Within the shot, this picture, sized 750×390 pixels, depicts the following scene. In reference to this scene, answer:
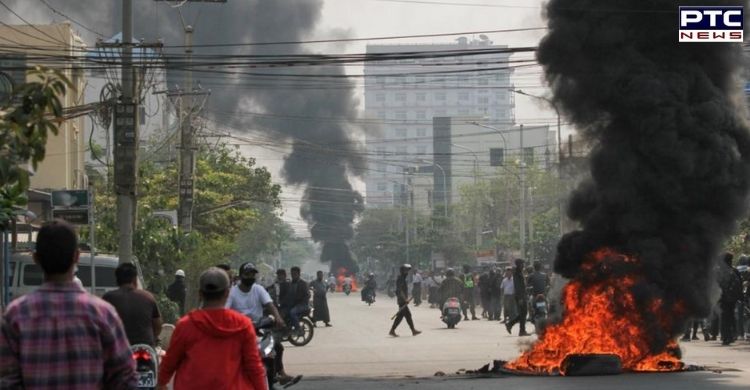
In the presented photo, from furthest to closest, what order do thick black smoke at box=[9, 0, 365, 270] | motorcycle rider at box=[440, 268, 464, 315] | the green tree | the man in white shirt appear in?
thick black smoke at box=[9, 0, 365, 270], motorcycle rider at box=[440, 268, 464, 315], the man in white shirt, the green tree

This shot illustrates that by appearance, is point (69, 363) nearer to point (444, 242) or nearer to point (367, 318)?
point (367, 318)

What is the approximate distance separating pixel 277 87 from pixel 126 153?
60964 mm

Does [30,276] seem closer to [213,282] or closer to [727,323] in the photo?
[727,323]

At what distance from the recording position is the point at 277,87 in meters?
83.3

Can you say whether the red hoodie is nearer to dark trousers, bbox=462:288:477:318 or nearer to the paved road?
the paved road

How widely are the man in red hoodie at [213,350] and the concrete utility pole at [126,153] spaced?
50.6 ft

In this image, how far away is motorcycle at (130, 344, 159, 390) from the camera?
930cm

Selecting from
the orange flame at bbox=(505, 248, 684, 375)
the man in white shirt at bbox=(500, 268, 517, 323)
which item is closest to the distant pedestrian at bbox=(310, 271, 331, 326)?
the man in white shirt at bbox=(500, 268, 517, 323)

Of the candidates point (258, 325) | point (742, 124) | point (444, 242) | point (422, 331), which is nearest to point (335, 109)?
point (444, 242)

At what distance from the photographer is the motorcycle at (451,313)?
1310 inches

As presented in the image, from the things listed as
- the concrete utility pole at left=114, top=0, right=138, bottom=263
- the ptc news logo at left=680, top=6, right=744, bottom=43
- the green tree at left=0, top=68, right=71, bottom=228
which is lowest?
the green tree at left=0, top=68, right=71, bottom=228

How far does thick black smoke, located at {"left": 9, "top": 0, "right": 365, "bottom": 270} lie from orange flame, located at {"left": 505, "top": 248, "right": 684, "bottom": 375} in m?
52.0

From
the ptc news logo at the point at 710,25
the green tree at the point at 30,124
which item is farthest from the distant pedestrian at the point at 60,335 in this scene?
the ptc news logo at the point at 710,25

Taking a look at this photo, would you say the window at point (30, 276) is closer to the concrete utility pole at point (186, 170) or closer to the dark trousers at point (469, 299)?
the concrete utility pole at point (186, 170)
